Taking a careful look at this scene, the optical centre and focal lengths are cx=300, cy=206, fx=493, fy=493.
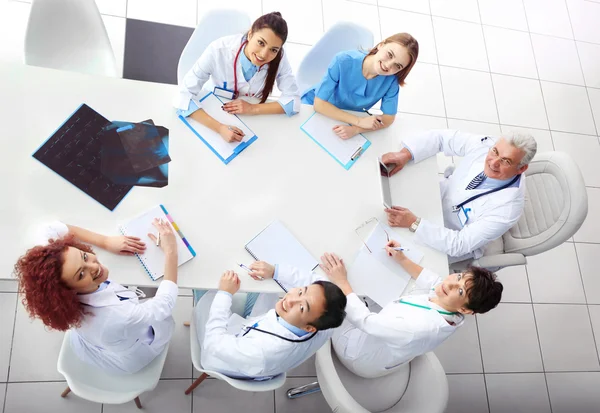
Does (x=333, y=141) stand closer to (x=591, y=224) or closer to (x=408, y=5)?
(x=408, y=5)

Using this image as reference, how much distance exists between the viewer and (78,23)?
2.46 meters

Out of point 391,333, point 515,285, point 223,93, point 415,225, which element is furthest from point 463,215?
point 223,93

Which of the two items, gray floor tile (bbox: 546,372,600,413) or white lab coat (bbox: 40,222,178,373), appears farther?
gray floor tile (bbox: 546,372,600,413)

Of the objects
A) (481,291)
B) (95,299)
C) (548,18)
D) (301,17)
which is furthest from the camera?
(548,18)

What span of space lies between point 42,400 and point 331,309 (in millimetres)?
1742

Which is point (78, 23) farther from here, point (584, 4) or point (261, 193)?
point (584, 4)

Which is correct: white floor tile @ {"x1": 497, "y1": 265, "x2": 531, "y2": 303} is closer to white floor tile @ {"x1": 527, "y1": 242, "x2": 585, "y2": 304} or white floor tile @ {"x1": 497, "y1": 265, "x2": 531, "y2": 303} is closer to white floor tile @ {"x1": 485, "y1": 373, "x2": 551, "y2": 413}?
white floor tile @ {"x1": 527, "y1": 242, "x2": 585, "y2": 304}

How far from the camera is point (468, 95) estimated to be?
4.02 metres

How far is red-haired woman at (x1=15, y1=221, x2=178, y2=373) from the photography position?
1.65 meters

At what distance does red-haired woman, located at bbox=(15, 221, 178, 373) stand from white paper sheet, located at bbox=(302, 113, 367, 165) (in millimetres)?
896

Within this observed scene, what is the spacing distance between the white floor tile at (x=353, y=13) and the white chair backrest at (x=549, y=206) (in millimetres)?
1835

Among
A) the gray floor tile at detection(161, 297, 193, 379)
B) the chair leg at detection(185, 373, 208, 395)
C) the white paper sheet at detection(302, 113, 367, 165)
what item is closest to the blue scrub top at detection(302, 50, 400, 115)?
the white paper sheet at detection(302, 113, 367, 165)

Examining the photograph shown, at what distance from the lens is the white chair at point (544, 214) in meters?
2.48

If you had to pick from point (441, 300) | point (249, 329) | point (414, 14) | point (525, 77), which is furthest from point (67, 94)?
point (525, 77)
